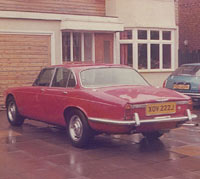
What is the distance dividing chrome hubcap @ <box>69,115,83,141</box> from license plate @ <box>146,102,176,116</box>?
4.42 ft

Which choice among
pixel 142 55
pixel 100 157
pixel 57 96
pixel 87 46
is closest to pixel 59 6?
pixel 87 46

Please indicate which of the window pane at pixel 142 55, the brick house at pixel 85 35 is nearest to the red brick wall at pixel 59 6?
the brick house at pixel 85 35

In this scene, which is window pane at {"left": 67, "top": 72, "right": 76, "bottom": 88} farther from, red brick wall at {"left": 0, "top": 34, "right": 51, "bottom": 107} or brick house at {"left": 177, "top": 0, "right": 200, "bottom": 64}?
brick house at {"left": 177, "top": 0, "right": 200, "bottom": 64}

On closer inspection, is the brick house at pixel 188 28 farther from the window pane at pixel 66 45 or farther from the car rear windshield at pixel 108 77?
the car rear windshield at pixel 108 77

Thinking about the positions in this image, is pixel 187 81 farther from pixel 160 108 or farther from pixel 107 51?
pixel 160 108

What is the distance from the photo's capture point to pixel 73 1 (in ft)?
55.3

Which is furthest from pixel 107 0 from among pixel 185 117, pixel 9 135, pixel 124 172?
pixel 124 172

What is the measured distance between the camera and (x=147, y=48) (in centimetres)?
1850

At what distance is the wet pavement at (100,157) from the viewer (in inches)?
239

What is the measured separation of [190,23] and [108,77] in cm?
1741

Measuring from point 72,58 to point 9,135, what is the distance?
8020mm

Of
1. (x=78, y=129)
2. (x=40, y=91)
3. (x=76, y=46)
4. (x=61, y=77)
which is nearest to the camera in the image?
(x=78, y=129)

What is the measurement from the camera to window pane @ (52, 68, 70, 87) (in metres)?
8.56

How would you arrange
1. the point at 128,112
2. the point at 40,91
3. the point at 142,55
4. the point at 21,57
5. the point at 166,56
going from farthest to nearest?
1. the point at 166,56
2. the point at 142,55
3. the point at 21,57
4. the point at 40,91
5. the point at 128,112
